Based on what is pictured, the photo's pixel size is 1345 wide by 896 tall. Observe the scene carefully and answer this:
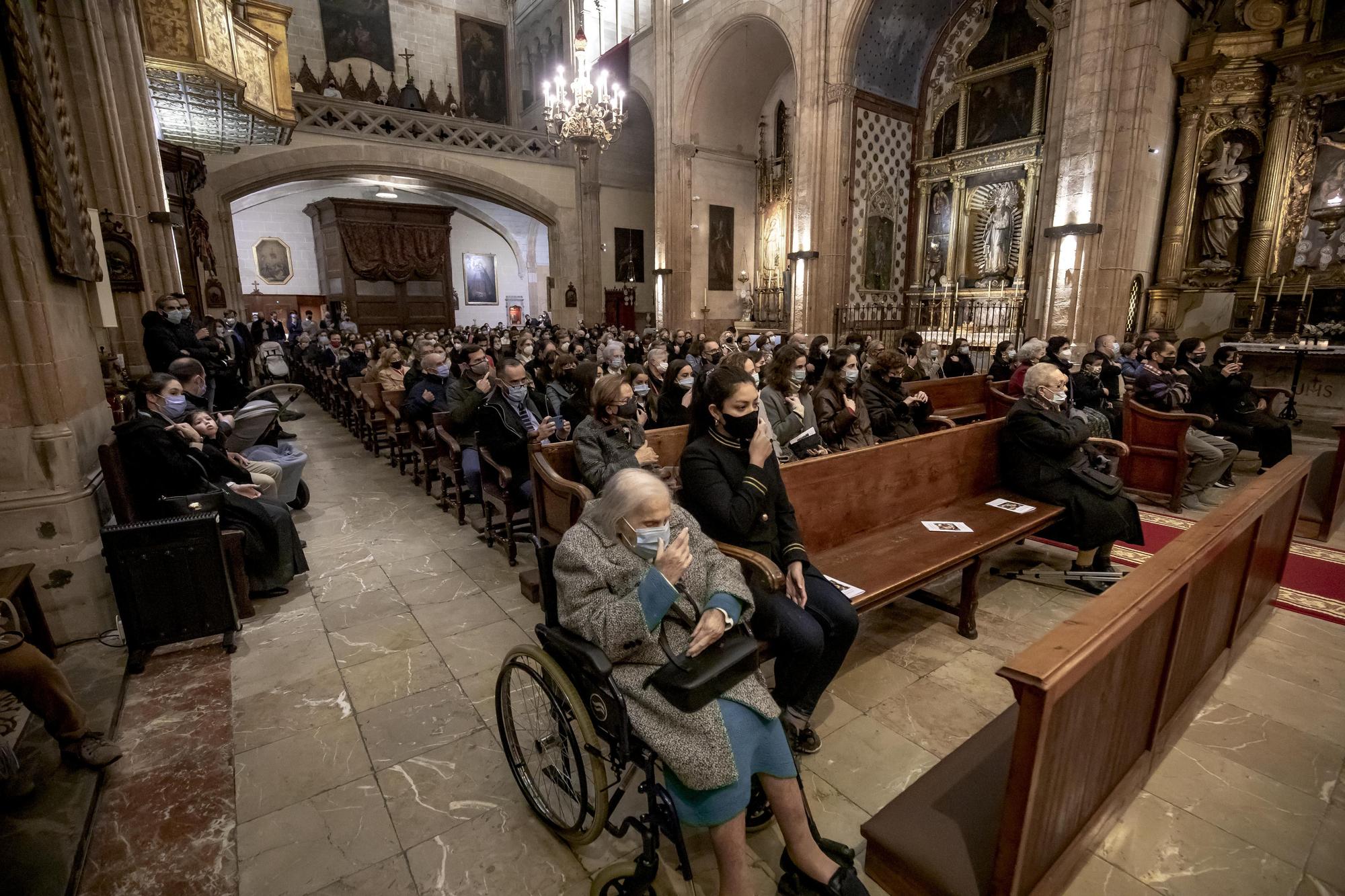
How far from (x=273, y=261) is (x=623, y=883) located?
71.8ft

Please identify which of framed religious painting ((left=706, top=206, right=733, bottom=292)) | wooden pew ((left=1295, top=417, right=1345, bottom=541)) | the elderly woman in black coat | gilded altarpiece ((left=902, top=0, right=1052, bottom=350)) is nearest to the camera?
the elderly woman in black coat

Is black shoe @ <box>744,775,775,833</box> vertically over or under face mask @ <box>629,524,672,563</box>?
under

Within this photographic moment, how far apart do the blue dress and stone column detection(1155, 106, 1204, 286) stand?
10.1 meters

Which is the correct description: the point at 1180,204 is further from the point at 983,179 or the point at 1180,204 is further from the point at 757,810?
the point at 757,810

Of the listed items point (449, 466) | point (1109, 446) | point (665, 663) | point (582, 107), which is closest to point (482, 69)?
point (582, 107)

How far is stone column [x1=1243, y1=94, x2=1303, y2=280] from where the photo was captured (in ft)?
26.8

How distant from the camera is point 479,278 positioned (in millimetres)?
21344

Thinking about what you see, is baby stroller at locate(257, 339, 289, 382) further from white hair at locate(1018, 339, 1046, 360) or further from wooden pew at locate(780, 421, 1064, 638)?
white hair at locate(1018, 339, 1046, 360)

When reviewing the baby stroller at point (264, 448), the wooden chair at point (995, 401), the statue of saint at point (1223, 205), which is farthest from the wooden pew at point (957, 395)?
the baby stroller at point (264, 448)

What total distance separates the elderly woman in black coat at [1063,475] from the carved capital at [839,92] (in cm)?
866

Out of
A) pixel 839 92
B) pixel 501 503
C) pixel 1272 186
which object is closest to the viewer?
pixel 501 503

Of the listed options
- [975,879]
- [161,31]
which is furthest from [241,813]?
[161,31]

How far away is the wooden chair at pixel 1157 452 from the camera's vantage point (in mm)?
4926

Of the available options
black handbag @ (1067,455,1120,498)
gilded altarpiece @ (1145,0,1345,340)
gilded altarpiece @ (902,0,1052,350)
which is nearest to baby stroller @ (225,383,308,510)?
black handbag @ (1067,455,1120,498)
